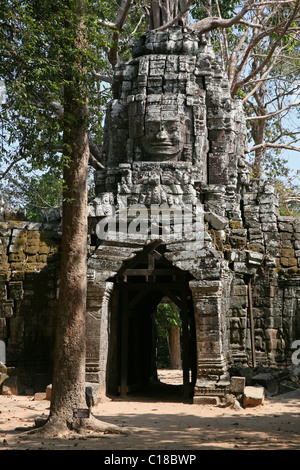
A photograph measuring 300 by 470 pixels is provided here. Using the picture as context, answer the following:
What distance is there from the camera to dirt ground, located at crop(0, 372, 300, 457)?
7.80 m

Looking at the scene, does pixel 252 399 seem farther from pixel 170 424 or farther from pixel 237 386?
pixel 170 424

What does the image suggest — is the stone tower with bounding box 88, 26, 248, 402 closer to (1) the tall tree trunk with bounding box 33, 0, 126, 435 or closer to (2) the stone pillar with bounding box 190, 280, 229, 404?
(2) the stone pillar with bounding box 190, 280, 229, 404

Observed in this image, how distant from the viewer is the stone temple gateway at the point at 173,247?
1220 centimetres

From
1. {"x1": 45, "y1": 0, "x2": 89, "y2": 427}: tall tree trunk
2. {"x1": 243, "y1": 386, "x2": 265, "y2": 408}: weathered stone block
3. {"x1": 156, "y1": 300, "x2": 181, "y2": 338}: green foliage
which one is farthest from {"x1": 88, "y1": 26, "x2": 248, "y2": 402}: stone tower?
{"x1": 156, "y1": 300, "x2": 181, "y2": 338}: green foliage

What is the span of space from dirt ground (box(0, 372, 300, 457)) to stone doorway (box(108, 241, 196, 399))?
61cm

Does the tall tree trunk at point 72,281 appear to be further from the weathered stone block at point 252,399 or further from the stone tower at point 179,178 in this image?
the weathered stone block at point 252,399

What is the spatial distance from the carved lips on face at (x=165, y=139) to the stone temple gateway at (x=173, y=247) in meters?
0.03

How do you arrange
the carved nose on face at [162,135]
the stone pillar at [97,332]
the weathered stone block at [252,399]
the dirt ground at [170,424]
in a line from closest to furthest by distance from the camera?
the dirt ground at [170,424] → the weathered stone block at [252,399] → the stone pillar at [97,332] → the carved nose on face at [162,135]

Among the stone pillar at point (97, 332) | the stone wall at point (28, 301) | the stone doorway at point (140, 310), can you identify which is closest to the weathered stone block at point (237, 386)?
the stone doorway at point (140, 310)

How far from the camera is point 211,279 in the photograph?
11.9 m

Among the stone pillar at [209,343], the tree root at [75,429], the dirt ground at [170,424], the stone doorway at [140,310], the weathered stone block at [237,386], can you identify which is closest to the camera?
the dirt ground at [170,424]

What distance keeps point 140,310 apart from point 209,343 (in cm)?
332

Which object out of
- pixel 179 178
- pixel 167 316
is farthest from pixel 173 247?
pixel 167 316

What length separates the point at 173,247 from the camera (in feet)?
40.3
